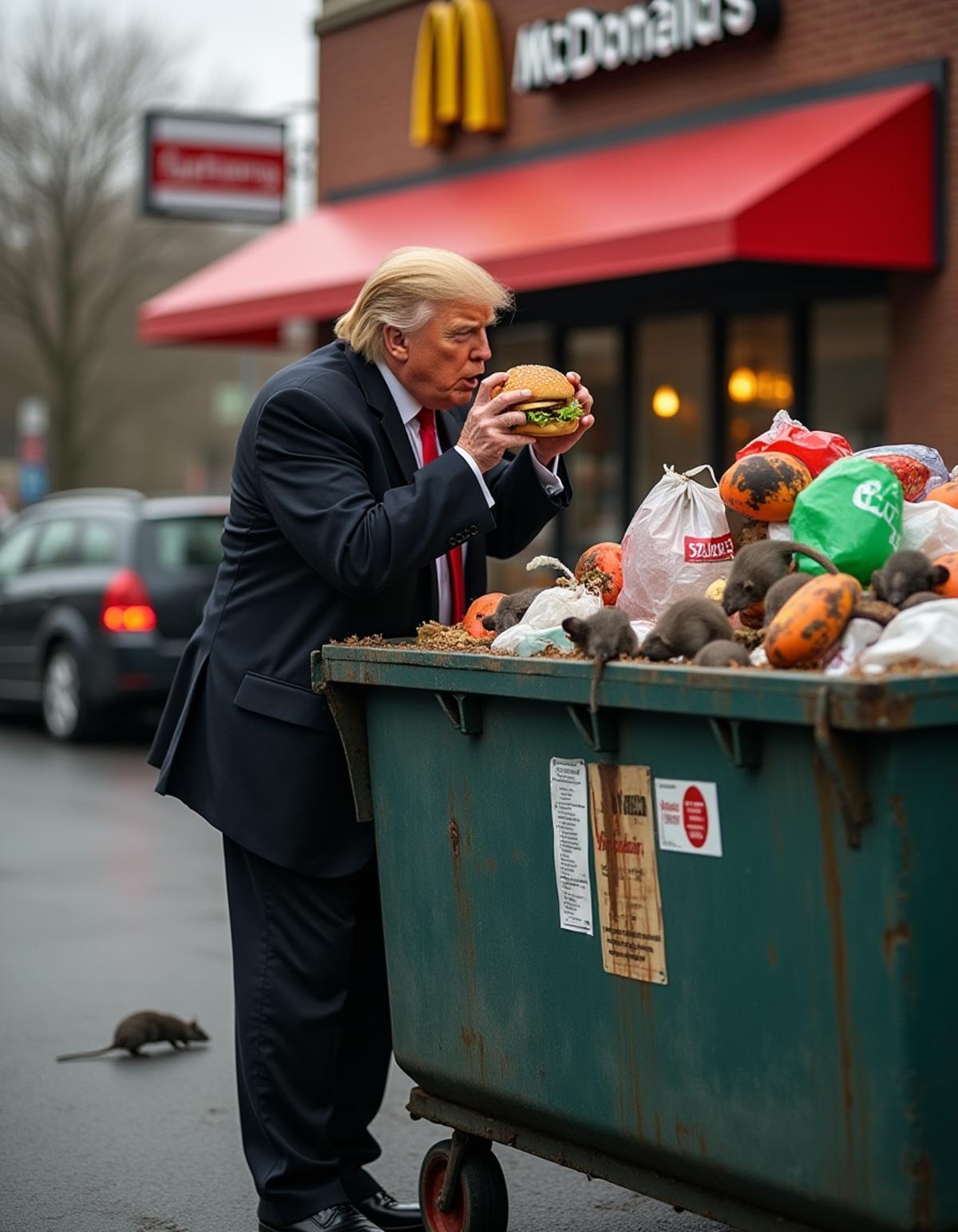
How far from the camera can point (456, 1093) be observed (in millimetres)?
3686

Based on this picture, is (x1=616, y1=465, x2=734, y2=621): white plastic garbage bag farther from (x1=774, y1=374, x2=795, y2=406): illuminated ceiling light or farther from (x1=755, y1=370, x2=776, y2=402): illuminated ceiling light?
(x1=755, y1=370, x2=776, y2=402): illuminated ceiling light

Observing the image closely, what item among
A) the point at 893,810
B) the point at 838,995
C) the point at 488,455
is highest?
the point at 488,455

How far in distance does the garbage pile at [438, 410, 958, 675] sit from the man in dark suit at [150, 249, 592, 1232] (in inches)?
12.2

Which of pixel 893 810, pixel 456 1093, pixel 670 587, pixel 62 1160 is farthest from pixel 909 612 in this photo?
pixel 62 1160

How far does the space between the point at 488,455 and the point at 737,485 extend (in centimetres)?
54

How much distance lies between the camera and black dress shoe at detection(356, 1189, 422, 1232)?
4.08 meters

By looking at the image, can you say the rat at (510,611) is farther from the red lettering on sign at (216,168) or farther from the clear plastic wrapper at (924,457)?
the red lettering on sign at (216,168)

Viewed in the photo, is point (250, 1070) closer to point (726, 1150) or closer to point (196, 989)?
point (726, 1150)

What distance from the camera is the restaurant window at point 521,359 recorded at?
1473cm

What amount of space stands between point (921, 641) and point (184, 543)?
1049 cm

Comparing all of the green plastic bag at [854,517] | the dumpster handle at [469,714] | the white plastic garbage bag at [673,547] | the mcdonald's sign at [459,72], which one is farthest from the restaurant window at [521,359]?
the green plastic bag at [854,517]

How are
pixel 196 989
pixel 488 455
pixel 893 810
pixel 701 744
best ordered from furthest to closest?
pixel 196 989
pixel 488 455
pixel 701 744
pixel 893 810

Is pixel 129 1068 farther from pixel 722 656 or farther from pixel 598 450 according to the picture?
pixel 598 450

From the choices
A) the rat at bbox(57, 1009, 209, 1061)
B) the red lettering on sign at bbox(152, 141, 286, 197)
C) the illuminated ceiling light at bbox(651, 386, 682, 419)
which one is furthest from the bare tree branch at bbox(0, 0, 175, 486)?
the rat at bbox(57, 1009, 209, 1061)
